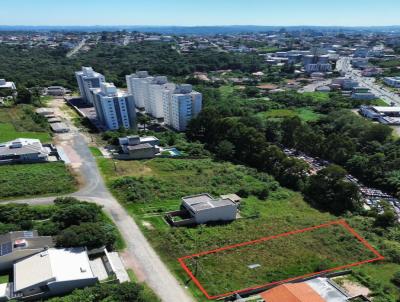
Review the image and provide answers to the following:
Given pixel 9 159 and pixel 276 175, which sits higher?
pixel 9 159

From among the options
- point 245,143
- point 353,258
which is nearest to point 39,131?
point 245,143

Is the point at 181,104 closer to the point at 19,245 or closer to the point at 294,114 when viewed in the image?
the point at 294,114

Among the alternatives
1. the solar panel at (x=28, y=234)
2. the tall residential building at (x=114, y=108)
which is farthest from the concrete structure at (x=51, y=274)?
the tall residential building at (x=114, y=108)

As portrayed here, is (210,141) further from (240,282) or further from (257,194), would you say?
(240,282)

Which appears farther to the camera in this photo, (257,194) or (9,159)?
(9,159)

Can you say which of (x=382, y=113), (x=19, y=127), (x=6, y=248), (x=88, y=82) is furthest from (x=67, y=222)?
(x=382, y=113)

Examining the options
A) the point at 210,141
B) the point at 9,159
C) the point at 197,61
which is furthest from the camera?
the point at 197,61
